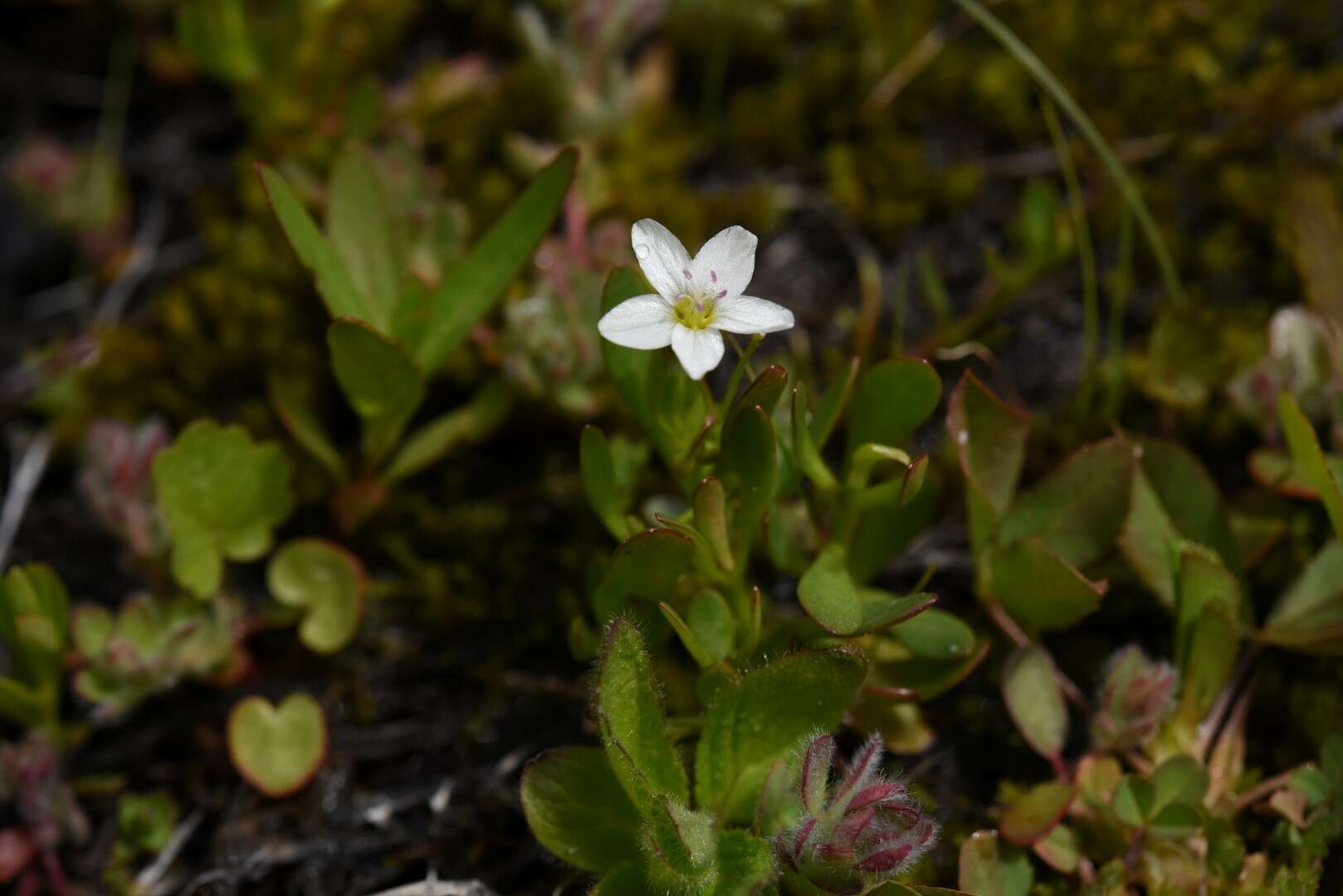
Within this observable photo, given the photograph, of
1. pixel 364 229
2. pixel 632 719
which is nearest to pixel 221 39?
pixel 364 229

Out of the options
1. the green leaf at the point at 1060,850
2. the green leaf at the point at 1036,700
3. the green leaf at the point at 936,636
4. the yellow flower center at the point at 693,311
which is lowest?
the green leaf at the point at 1060,850

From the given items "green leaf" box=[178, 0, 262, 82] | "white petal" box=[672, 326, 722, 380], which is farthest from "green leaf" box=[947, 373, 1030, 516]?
"green leaf" box=[178, 0, 262, 82]

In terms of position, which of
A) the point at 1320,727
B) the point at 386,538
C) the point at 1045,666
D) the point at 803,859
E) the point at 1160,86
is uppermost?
the point at 1160,86

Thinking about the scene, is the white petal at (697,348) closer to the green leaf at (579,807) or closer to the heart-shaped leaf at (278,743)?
the green leaf at (579,807)

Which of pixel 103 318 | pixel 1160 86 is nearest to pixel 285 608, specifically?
pixel 103 318

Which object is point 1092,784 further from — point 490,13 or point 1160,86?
point 490,13

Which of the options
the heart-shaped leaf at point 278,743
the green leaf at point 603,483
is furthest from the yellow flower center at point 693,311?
the heart-shaped leaf at point 278,743
